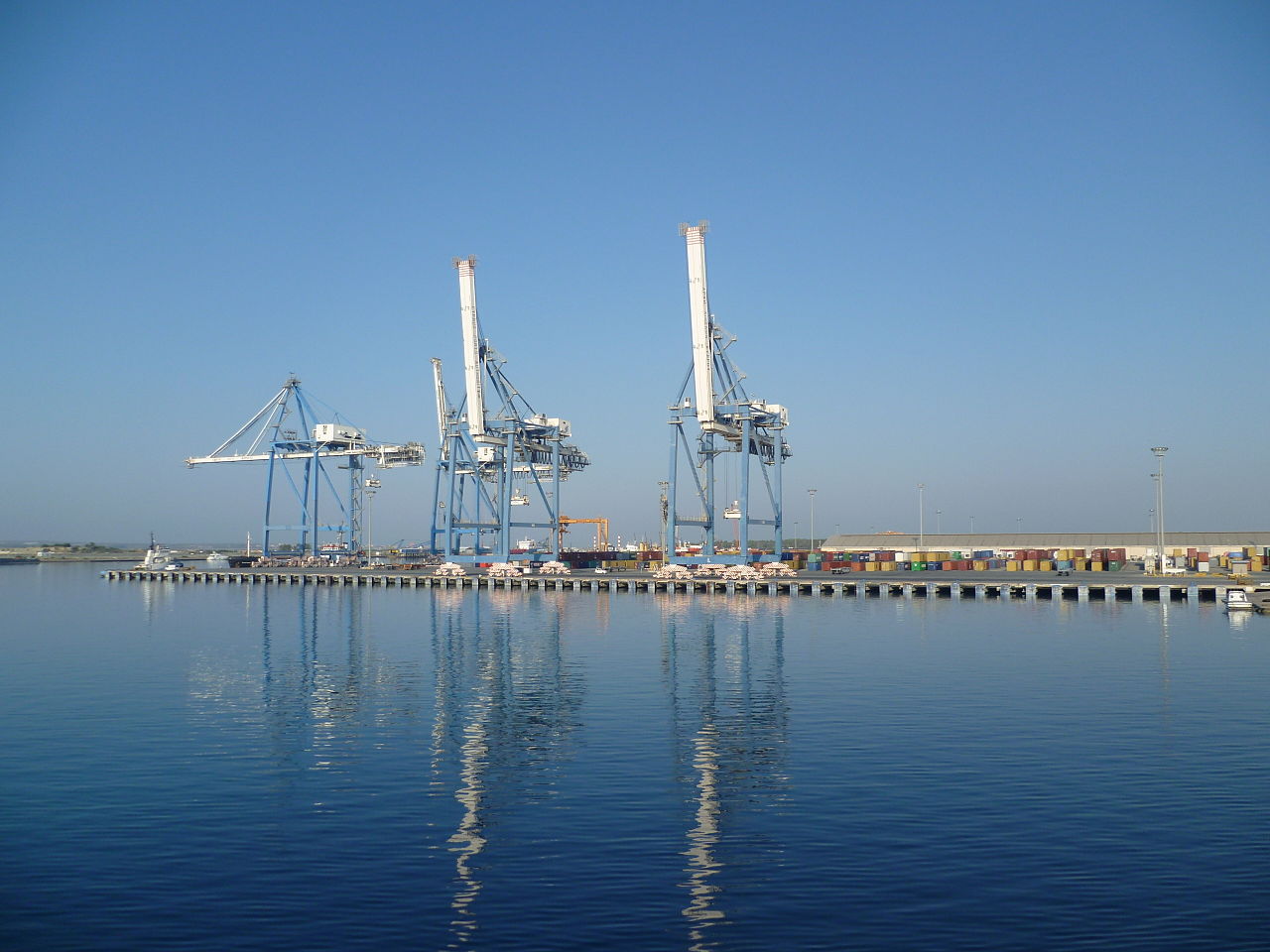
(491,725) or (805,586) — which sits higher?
(805,586)

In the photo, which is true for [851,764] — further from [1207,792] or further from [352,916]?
[352,916]

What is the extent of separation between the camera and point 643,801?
17781 mm

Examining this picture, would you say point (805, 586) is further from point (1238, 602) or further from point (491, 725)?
point (491, 725)

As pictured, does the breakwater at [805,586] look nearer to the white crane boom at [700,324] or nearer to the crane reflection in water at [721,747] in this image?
the white crane boom at [700,324]

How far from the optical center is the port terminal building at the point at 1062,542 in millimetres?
118125

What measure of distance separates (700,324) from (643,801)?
197 feet

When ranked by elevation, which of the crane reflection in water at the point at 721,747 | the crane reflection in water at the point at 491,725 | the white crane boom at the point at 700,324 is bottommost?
the crane reflection in water at the point at 721,747

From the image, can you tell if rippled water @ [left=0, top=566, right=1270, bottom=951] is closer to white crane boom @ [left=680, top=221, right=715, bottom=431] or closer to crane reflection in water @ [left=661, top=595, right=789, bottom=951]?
crane reflection in water @ [left=661, top=595, right=789, bottom=951]

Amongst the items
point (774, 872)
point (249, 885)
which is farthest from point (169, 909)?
point (774, 872)

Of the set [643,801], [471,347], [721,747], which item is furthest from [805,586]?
[643,801]

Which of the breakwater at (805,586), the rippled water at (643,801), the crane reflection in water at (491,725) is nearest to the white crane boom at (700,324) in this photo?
the breakwater at (805,586)

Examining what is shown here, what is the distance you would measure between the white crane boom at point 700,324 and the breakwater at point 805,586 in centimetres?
1212

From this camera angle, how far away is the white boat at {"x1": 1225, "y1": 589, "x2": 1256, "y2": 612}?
175 ft

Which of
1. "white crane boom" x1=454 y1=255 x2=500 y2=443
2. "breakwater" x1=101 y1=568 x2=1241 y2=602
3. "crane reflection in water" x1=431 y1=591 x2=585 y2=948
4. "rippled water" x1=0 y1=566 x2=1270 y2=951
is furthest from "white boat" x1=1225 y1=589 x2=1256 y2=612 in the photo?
"white crane boom" x1=454 y1=255 x2=500 y2=443
